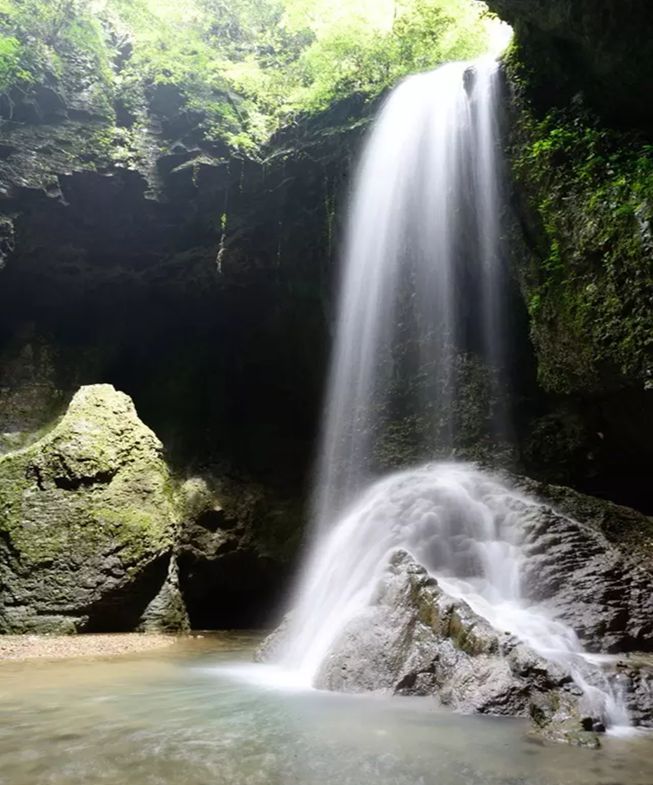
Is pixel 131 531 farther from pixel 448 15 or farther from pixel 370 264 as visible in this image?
pixel 448 15

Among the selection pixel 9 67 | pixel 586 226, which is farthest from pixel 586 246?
pixel 9 67

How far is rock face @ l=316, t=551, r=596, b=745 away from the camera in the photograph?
3971 mm

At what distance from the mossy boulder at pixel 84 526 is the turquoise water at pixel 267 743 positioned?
3.97m

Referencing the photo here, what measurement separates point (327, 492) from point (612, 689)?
8.33m

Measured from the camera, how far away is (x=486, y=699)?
411 cm

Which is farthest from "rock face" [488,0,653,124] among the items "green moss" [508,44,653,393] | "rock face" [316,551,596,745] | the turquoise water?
the turquoise water

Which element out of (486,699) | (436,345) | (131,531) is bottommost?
(486,699)

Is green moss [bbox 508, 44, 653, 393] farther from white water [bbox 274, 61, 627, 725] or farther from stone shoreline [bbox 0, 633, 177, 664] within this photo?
stone shoreline [bbox 0, 633, 177, 664]

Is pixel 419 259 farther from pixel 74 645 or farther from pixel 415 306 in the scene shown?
pixel 74 645

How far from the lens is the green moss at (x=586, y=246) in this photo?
657 cm

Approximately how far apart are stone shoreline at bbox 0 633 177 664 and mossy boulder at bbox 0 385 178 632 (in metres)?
0.43

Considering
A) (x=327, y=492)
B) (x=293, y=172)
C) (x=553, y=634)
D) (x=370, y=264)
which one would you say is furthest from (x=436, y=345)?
(x=553, y=634)

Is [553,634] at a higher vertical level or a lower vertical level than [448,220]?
lower

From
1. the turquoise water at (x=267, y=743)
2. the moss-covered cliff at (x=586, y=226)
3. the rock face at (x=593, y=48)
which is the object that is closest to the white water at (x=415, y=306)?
the moss-covered cliff at (x=586, y=226)
